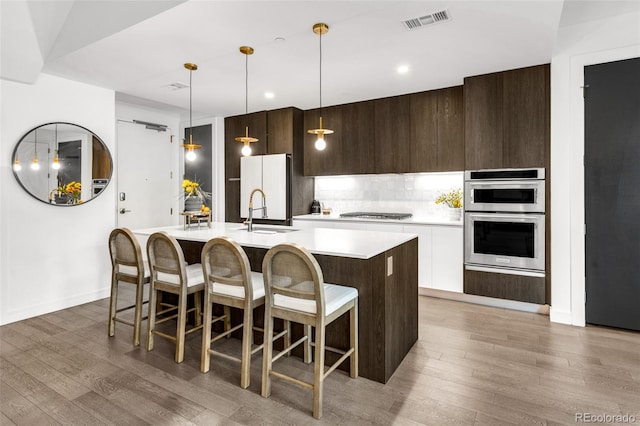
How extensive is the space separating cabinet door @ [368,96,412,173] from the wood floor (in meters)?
2.28

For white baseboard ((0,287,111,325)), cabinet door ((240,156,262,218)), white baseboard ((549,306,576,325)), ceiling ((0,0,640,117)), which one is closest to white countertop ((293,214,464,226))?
cabinet door ((240,156,262,218))

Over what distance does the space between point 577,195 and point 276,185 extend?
11.8 feet

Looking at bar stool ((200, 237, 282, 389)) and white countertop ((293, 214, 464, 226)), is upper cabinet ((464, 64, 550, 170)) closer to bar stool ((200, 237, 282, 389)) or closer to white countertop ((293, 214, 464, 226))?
white countertop ((293, 214, 464, 226))

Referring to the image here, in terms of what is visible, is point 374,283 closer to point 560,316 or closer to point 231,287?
point 231,287

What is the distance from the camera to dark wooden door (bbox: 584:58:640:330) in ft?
10.5

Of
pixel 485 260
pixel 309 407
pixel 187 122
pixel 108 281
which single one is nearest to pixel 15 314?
pixel 108 281

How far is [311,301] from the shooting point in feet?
6.86

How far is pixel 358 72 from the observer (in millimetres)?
3816

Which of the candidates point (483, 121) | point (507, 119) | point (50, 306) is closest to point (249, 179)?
point (50, 306)

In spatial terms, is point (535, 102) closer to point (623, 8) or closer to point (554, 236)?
point (623, 8)

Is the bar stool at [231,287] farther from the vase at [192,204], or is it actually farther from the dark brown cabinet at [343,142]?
the dark brown cabinet at [343,142]

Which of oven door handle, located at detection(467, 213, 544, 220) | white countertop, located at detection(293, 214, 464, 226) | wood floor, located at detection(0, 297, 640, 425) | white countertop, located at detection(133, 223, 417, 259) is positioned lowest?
wood floor, located at detection(0, 297, 640, 425)

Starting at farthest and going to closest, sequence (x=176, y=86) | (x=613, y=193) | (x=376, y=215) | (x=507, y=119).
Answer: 1. (x=376, y=215)
2. (x=176, y=86)
3. (x=507, y=119)
4. (x=613, y=193)

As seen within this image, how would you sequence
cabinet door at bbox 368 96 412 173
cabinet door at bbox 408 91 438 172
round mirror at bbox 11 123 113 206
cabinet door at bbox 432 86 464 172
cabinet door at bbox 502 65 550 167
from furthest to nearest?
cabinet door at bbox 368 96 412 173
cabinet door at bbox 408 91 438 172
cabinet door at bbox 432 86 464 172
round mirror at bbox 11 123 113 206
cabinet door at bbox 502 65 550 167
